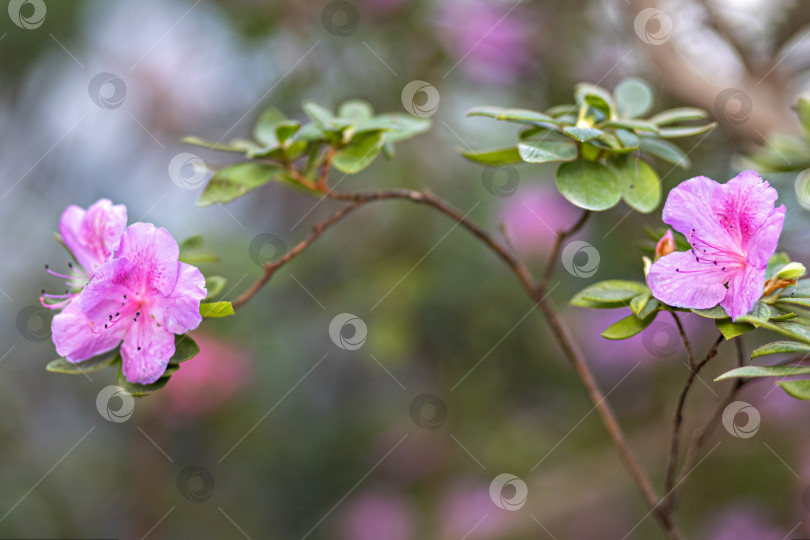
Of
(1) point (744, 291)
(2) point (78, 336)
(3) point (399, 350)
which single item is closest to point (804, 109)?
(1) point (744, 291)

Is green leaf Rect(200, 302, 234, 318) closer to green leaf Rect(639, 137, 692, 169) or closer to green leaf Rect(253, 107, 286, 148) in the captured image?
green leaf Rect(253, 107, 286, 148)

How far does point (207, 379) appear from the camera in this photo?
2.12 metres

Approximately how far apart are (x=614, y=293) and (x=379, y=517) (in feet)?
5.84

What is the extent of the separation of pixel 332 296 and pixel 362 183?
390 millimetres

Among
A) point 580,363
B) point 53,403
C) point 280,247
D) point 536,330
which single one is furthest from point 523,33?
point 53,403

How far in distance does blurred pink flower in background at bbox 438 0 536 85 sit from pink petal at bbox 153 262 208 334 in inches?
65.9

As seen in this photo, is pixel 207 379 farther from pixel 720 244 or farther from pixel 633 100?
pixel 720 244

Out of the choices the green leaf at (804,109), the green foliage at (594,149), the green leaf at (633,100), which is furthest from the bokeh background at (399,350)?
the green foliage at (594,149)

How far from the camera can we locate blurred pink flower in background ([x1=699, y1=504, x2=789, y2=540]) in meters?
2.10

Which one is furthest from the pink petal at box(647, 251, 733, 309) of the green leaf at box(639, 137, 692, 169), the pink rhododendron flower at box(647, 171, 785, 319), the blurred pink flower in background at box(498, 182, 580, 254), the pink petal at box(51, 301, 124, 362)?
the blurred pink flower in background at box(498, 182, 580, 254)

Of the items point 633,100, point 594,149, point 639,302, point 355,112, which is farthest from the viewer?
point 355,112

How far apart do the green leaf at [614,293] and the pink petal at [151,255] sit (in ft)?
1.43

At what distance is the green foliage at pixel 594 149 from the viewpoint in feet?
2.68

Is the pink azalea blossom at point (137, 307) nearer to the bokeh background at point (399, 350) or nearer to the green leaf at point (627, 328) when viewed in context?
the green leaf at point (627, 328)
